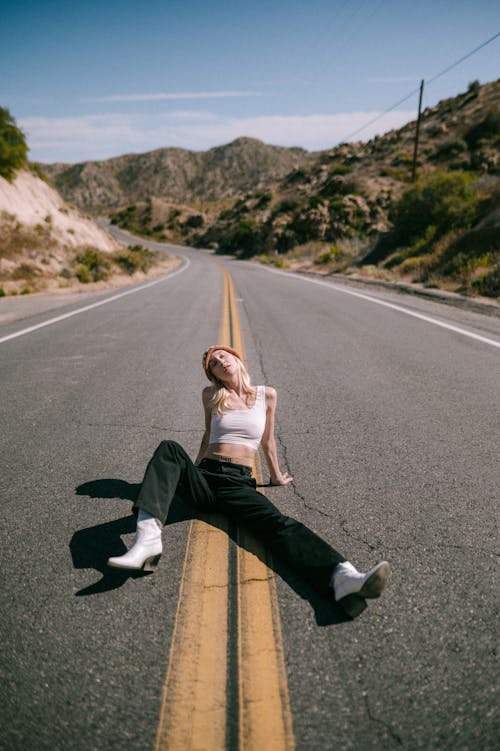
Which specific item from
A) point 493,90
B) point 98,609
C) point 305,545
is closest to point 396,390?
point 305,545

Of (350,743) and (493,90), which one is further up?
(493,90)

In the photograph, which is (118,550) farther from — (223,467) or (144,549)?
(223,467)

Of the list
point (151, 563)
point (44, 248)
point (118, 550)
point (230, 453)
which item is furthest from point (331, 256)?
point (151, 563)

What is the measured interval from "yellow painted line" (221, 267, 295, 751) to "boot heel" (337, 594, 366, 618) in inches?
12.2

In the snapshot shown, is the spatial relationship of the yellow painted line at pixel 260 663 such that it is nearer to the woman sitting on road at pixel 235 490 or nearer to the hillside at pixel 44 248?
the woman sitting on road at pixel 235 490

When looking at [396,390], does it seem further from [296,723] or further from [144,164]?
[144,164]

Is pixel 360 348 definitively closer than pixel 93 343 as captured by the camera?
Yes

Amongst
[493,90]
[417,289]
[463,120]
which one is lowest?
[417,289]

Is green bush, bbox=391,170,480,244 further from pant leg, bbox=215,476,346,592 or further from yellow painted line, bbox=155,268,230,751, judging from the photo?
yellow painted line, bbox=155,268,230,751

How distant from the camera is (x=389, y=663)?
6.46 ft

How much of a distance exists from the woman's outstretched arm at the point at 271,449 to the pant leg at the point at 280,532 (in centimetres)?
26

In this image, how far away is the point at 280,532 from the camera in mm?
2711

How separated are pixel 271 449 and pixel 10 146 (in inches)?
1172

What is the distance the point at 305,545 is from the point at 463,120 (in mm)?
63796
